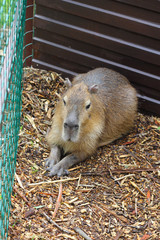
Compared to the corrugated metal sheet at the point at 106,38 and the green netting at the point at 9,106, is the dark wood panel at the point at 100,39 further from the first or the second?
the green netting at the point at 9,106

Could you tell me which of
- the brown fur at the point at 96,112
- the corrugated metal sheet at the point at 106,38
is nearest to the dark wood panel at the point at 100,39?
the corrugated metal sheet at the point at 106,38

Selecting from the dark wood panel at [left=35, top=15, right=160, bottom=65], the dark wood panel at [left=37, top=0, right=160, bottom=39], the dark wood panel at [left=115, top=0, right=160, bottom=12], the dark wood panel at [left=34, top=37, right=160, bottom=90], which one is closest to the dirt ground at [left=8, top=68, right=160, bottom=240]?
the dark wood panel at [left=34, top=37, right=160, bottom=90]

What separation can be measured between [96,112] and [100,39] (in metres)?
1.17

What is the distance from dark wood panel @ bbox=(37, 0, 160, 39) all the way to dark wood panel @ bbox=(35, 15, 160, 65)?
7.4 inches

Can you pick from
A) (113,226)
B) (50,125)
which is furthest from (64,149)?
(113,226)

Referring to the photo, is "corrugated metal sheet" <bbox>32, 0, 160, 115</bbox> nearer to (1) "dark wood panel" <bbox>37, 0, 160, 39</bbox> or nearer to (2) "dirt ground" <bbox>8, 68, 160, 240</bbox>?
(1) "dark wood panel" <bbox>37, 0, 160, 39</bbox>

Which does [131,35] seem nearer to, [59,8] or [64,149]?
[59,8]

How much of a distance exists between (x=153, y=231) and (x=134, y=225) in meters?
0.19

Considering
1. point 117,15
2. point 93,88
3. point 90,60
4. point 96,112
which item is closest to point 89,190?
point 96,112

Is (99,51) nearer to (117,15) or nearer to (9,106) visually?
(117,15)

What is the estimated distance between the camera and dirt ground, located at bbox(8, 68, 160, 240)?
3.43 meters

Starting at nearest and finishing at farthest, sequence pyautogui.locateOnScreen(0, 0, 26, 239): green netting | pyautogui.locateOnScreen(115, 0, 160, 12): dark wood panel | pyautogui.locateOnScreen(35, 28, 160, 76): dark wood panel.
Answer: pyautogui.locateOnScreen(0, 0, 26, 239): green netting
pyautogui.locateOnScreen(115, 0, 160, 12): dark wood panel
pyautogui.locateOnScreen(35, 28, 160, 76): dark wood panel

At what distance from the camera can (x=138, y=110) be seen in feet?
17.3

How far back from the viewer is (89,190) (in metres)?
3.93
